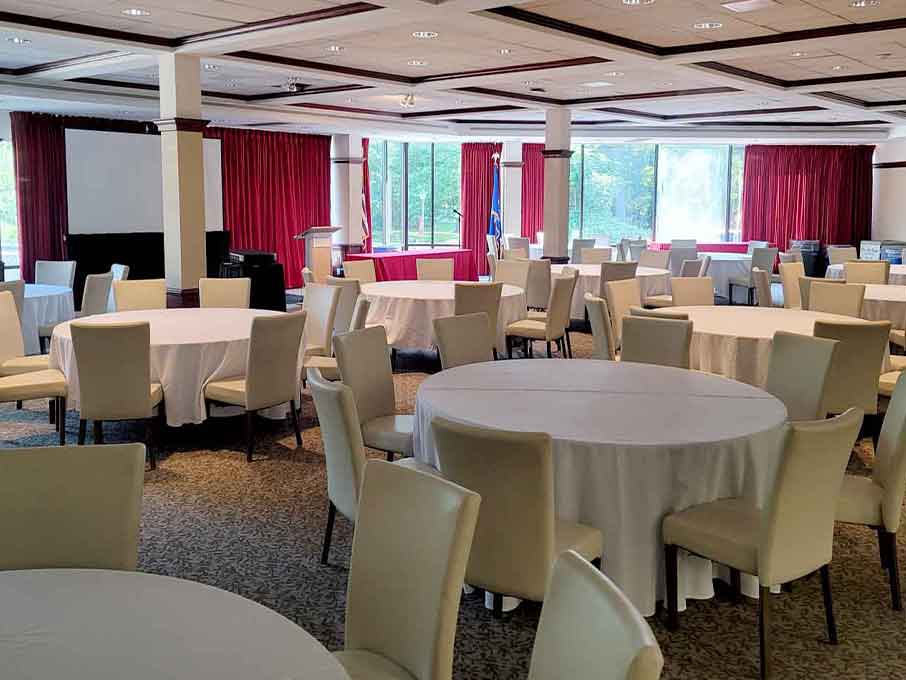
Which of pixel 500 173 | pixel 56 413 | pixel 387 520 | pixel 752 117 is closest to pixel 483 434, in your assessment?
pixel 387 520

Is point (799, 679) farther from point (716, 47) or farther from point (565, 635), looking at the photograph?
point (716, 47)

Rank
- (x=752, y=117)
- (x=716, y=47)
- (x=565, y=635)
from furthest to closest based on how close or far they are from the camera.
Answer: (x=752, y=117), (x=716, y=47), (x=565, y=635)

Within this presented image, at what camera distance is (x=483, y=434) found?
296 centimetres

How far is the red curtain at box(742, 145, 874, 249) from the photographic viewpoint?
18781mm

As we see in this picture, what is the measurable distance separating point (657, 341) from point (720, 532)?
2.34 m

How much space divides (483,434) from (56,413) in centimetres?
451

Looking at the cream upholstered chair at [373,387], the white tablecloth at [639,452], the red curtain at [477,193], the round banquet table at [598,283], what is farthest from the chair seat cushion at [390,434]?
the red curtain at [477,193]

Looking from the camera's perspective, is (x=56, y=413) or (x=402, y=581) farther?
(x=56, y=413)

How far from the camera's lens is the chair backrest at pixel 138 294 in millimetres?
7742

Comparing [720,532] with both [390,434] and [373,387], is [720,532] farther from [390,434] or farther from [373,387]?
[373,387]

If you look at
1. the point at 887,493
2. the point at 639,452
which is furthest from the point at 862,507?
the point at 639,452

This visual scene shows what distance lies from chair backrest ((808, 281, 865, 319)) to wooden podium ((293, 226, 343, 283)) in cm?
844

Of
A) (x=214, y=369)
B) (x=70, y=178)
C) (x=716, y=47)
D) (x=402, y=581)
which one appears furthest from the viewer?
(x=70, y=178)

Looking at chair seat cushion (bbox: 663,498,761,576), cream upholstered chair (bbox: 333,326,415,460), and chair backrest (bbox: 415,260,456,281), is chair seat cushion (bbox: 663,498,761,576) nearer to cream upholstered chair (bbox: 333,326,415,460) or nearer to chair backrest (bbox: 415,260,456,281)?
cream upholstered chair (bbox: 333,326,415,460)
